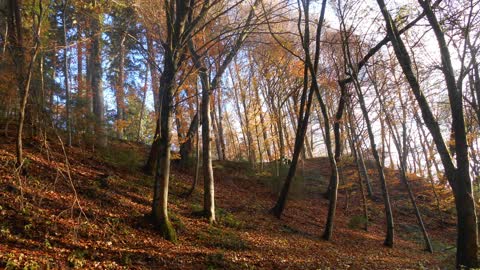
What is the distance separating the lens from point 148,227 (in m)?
A: 6.96

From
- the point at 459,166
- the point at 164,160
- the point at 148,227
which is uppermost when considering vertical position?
the point at 164,160

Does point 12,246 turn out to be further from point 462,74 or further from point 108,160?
point 462,74

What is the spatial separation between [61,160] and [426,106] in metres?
9.42

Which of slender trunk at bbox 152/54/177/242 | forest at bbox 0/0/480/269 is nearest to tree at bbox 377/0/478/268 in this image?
forest at bbox 0/0/480/269

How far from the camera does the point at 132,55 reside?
22.2m

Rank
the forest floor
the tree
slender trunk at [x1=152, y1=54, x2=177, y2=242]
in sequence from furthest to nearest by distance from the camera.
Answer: slender trunk at [x1=152, y1=54, x2=177, y2=242] < the tree < the forest floor

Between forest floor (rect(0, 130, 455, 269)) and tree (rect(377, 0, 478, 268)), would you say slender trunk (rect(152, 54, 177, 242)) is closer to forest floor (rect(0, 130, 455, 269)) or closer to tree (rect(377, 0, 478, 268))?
forest floor (rect(0, 130, 455, 269))

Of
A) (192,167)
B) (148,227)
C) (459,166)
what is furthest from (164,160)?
(192,167)

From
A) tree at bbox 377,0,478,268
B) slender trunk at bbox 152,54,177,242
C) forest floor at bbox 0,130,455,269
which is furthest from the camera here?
slender trunk at bbox 152,54,177,242

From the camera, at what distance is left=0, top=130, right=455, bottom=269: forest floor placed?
5.31 metres

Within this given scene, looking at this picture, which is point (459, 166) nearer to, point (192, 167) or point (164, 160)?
point (164, 160)

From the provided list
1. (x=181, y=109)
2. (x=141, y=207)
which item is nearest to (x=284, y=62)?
(x=181, y=109)

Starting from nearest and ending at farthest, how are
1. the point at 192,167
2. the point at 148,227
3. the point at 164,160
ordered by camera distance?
1. the point at 164,160
2. the point at 148,227
3. the point at 192,167

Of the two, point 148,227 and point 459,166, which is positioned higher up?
point 459,166
